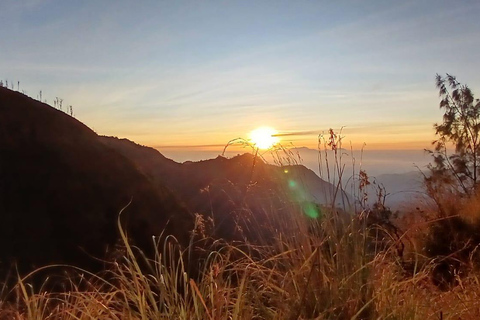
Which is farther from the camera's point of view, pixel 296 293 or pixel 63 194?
pixel 63 194

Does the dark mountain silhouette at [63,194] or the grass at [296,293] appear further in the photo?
the dark mountain silhouette at [63,194]

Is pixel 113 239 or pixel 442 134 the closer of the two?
pixel 113 239

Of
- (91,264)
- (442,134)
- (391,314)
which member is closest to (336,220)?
(391,314)

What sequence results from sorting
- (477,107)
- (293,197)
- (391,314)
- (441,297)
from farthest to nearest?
(477,107) → (293,197) → (441,297) → (391,314)

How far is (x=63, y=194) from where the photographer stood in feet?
34.6

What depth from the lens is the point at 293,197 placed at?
12.6ft

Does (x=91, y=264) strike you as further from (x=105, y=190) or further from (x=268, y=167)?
(x=268, y=167)

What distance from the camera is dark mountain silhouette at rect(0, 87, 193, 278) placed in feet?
30.9

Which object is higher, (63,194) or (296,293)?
(63,194)

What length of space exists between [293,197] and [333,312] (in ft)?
3.75

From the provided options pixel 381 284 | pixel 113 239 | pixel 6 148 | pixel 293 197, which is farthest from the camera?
pixel 6 148

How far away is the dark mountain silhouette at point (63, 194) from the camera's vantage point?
9.41m

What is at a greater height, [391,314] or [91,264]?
[391,314]

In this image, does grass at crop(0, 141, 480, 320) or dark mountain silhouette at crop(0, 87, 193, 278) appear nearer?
grass at crop(0, 141, 480, 320)
